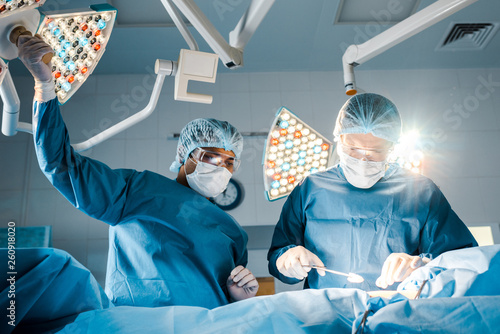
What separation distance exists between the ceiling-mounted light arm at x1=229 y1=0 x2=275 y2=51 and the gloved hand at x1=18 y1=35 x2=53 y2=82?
0.55m

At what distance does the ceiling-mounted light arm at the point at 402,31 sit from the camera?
1273 millimetres

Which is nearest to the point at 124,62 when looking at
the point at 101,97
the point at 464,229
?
the point at 101,97

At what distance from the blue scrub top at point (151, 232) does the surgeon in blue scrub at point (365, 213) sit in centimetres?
25

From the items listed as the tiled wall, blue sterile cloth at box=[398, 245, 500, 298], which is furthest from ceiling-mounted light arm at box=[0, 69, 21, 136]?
the tiled wall

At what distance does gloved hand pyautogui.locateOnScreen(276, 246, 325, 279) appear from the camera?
59.9 inches

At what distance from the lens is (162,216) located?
1.63 meters

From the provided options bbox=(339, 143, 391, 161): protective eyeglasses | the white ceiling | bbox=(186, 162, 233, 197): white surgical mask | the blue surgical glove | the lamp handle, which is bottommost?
bbox=(186, 162, 233, 197): white surgical mask

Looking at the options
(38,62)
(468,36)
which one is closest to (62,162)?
(38,62)

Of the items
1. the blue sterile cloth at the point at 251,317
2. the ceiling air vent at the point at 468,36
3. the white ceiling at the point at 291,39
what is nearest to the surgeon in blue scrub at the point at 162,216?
the blue sterile cloth at the point at 251,317

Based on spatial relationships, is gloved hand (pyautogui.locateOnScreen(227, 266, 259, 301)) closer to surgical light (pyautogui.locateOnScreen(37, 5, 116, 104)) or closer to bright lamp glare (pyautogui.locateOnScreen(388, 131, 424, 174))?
surgical light (pyautogui.locateOnScreen(37, 5, 116, 104))

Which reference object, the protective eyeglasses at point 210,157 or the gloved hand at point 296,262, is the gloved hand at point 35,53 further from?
the gloved hand at point 296,262

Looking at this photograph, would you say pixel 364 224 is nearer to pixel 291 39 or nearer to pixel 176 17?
pixel 176 17

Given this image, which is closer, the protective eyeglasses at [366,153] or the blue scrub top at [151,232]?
the blue scrub top at [151,232]

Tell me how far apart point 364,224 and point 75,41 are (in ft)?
3.91
